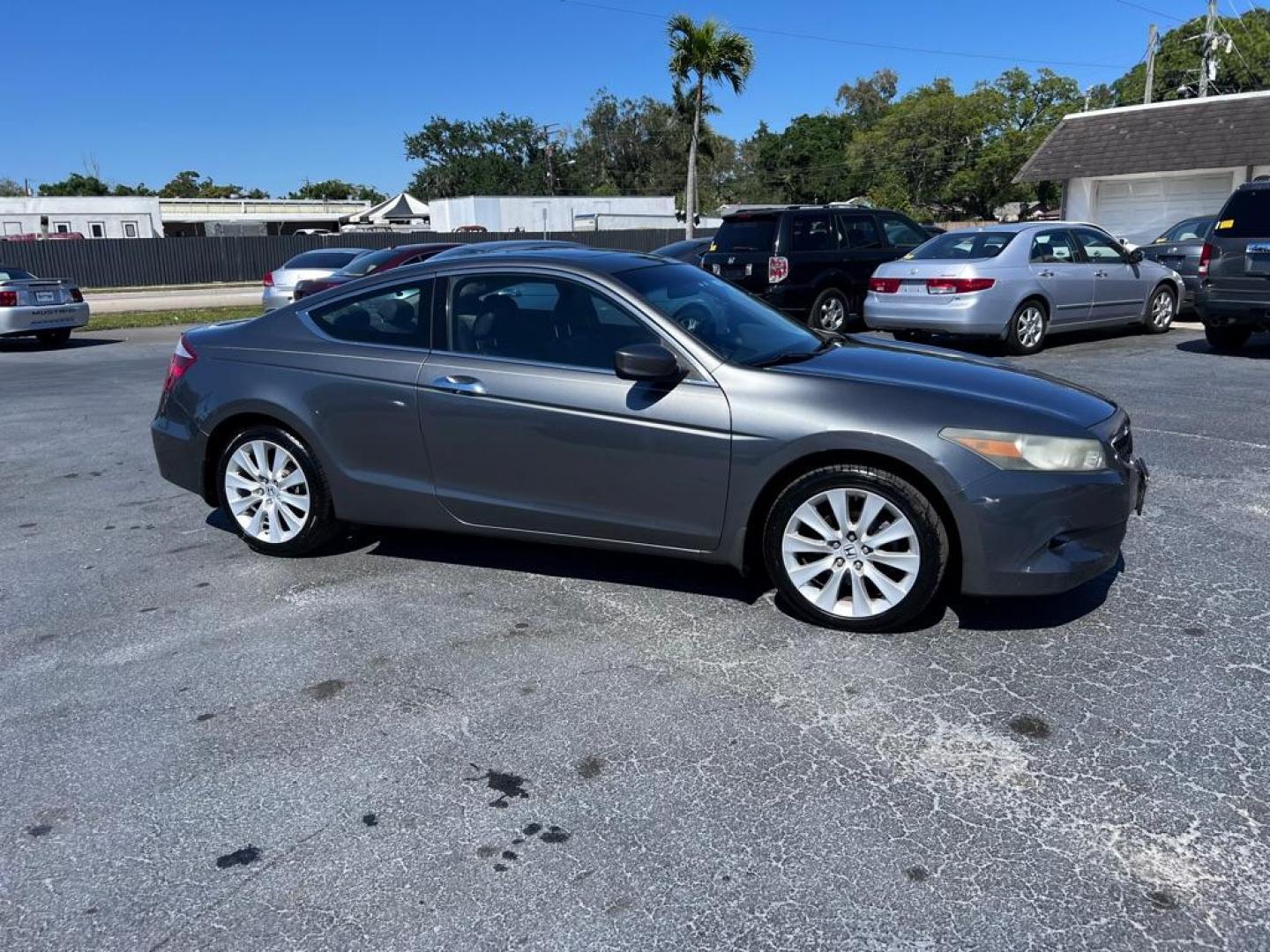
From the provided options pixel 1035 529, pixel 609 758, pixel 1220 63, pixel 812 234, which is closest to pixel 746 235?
pixel 812 234

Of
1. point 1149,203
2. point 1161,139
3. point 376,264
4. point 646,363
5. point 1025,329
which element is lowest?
point 1025,329

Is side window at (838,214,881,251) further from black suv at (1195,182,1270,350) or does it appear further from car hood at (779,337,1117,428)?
car hood at (779,337,1117,428)

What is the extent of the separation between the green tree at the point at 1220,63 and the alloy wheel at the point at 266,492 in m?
62.6

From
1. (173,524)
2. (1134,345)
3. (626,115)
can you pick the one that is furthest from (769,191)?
(173,524)

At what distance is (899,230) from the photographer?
48.3 ft

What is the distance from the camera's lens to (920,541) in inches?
159

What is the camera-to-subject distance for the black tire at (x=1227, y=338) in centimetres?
1148

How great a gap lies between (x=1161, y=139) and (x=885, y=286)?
16.6 meters

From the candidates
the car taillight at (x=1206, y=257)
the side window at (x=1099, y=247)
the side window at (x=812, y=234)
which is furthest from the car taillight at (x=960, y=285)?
the side window at (x=812, y=234)

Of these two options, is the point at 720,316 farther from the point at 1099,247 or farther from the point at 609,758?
the point at 1099,247

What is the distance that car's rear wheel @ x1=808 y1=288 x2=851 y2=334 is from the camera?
1354 centimetres

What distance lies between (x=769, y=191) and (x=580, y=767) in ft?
336

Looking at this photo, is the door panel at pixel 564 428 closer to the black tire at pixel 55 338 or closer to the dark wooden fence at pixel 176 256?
the black tire at pixel 55 338

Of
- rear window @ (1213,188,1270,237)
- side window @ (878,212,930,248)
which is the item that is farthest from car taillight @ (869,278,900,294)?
rear window @ (1213,188,1270,237)
